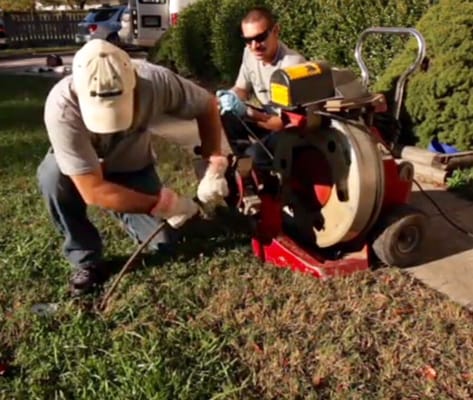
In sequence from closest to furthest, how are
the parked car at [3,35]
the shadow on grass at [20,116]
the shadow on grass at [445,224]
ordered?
the shadow on grass at [445,224], the shadow on grass at [20,116], the parked car at [3,35]

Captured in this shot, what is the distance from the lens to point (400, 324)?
2.61 metres

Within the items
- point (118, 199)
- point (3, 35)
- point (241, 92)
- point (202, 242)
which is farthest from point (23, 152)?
point (3, 35)

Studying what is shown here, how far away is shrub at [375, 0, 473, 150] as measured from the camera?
14.6ft

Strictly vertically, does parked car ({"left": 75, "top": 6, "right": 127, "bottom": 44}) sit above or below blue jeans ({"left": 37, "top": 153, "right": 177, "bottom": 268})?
below

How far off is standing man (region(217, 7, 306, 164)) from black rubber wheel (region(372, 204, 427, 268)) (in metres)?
0.71

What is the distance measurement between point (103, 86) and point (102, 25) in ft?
62.9

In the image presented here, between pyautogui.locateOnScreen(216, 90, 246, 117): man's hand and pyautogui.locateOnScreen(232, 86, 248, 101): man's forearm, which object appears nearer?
pyautogui.locateOnScreen(216, 90, 246, 117): man's hand

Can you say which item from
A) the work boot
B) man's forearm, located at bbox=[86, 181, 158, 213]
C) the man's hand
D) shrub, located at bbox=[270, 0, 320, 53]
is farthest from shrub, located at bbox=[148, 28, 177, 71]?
man's forearm, located at bbox=[86, 181, 158, 213]

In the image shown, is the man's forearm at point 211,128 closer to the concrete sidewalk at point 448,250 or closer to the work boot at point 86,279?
the work boot at point 86,279

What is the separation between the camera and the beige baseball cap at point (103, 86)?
230 centimetres

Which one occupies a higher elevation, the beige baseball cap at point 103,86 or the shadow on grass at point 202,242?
the beige baseball cap at point 103,86

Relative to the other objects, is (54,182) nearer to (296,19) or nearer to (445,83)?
(445,83)

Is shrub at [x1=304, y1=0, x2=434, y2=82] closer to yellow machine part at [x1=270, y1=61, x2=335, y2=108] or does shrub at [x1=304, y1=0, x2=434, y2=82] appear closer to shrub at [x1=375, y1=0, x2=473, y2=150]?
shrub at [x1=375, y1=0, x2=473, y2=150]

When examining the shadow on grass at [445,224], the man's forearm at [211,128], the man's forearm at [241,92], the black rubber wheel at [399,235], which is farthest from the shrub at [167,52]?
the black rubber wheel at [399,235]
